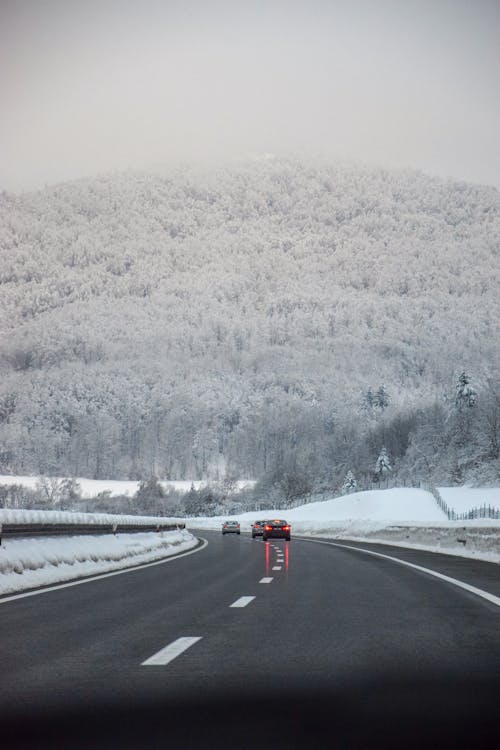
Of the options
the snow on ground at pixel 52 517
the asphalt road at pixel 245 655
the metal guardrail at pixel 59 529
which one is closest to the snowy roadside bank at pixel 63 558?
the metal guardrail at pixel 59 529

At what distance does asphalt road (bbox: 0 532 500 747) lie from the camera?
307 inches

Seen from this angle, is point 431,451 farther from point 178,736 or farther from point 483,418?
point 178,736

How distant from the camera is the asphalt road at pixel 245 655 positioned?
780cm

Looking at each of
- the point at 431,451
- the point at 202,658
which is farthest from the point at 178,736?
the point at 431,451

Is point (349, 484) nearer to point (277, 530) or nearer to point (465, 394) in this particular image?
point (465, 394)

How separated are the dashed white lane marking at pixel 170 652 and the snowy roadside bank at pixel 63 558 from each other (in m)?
6.95

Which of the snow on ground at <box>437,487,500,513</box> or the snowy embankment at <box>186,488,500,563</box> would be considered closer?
the snowy embankment at <box>186,488,500,563</box>

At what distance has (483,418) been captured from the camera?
145 metres

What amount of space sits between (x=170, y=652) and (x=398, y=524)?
46.3 m

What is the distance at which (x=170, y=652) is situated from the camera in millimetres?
10422

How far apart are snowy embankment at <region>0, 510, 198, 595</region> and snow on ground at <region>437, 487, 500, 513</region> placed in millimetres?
69775

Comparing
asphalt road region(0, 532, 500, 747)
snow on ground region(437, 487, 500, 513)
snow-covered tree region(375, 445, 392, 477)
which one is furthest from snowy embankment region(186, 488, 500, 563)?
snow-covered tree region(375, 445, 392, 477)

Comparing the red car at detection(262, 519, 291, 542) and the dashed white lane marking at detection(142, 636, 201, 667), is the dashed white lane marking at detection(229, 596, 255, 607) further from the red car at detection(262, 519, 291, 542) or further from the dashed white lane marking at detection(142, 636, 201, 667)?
the red car at detection(262, 519, 291, 542)

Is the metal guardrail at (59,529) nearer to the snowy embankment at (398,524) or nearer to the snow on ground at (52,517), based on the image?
the snow on ground at (52,517)
